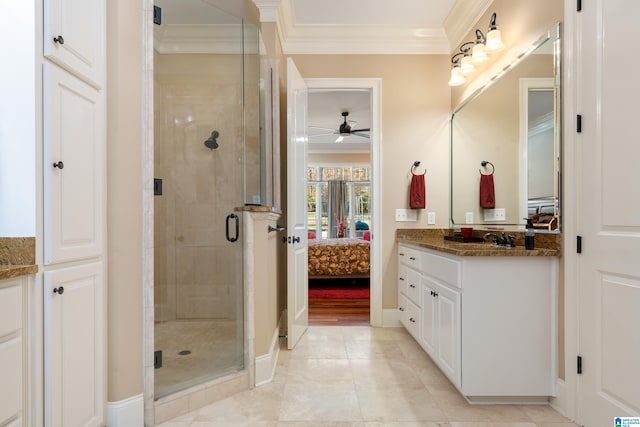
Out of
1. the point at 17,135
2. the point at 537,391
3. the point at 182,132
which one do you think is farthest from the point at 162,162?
the point at 537,391

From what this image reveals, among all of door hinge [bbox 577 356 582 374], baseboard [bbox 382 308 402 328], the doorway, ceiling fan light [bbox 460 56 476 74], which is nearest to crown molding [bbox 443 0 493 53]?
ceiling fan light [bbox 460 56 476 74]

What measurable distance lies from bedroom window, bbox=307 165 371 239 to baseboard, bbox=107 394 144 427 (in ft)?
23.7

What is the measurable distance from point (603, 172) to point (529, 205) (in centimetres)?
60

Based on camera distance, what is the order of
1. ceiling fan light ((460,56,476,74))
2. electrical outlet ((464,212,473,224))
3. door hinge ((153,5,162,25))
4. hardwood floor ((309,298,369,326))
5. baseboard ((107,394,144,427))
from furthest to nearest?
1. hardwood floor ((309,298,369,326))
2. electrical outlet ((464,212,473,224))
3. ceiling fan light ((460,56,476,74))
4. door hinge ((153,5,162,25))
5. baseboard ((107,394,144,427))

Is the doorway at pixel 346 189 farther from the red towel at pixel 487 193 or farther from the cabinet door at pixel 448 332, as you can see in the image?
the cabinet door at pixel 448 332

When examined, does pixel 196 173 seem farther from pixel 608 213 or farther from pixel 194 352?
pixel 608 213

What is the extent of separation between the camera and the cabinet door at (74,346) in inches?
53.9

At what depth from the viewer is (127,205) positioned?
5.82ft

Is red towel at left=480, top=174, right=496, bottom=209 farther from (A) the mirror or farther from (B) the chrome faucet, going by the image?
(B) the chrome faucet

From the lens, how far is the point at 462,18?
3.22 metres

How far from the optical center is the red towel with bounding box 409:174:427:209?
3.54 meters

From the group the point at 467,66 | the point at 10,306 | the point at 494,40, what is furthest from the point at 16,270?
the point at 467,66

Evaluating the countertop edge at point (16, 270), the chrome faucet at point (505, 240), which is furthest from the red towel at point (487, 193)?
the countertop edge at point (16, 270)

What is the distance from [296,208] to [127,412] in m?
1.82
